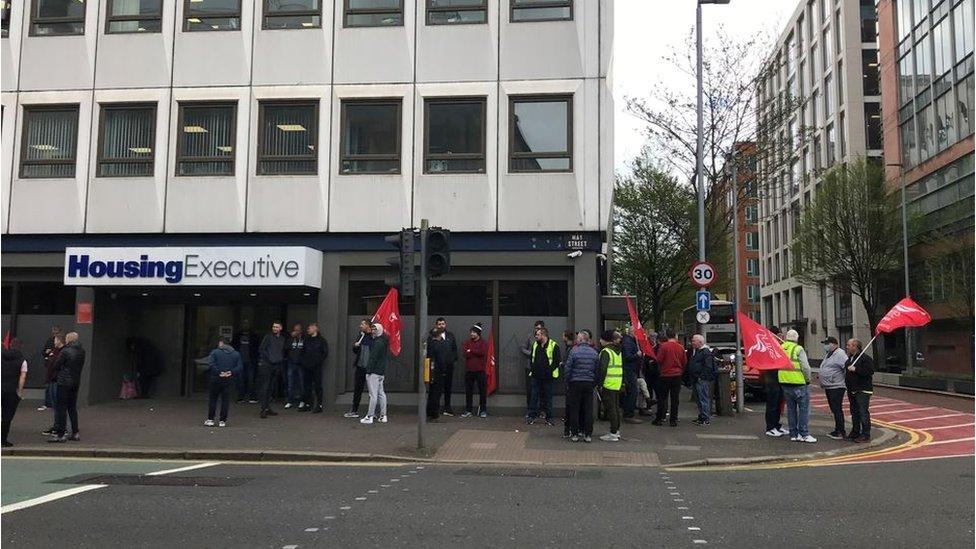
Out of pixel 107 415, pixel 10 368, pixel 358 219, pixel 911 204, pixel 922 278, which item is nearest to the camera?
pixel 10 368

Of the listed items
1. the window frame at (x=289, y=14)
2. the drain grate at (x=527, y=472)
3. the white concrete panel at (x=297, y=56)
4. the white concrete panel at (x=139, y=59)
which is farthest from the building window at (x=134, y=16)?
the drain grate at (x=527, y=472)

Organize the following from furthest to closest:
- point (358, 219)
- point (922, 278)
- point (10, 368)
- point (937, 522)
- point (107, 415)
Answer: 1. point (922, 278)
2. point (358, 219)
3. point (107, 415)
4. point (10, 368)
5. point (937, 522)

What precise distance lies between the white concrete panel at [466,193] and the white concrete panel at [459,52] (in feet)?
1.22

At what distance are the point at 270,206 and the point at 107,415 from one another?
16.3ft

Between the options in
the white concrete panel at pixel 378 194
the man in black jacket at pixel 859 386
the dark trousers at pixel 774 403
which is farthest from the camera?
the white concrete panel at pixel 378 194

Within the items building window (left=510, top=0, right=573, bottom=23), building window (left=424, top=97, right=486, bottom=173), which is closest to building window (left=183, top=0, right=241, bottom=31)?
building window (left=424, top=97, right=486, bottom=173)

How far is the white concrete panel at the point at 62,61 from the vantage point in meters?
16.9

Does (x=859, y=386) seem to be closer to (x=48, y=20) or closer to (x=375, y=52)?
(x=375, y=52)

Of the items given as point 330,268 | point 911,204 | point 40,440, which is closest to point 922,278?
point 911,204

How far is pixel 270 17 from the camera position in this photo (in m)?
16.6

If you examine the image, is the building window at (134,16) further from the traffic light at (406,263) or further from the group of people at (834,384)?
the group of people at (834,384)

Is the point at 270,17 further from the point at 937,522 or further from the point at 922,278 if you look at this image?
the point at 922,278

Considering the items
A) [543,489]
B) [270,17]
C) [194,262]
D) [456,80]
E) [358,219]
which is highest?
[270,17]

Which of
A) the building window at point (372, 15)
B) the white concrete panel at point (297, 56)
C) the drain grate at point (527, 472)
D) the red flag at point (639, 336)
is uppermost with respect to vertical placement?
the building window at point (372, 15)
